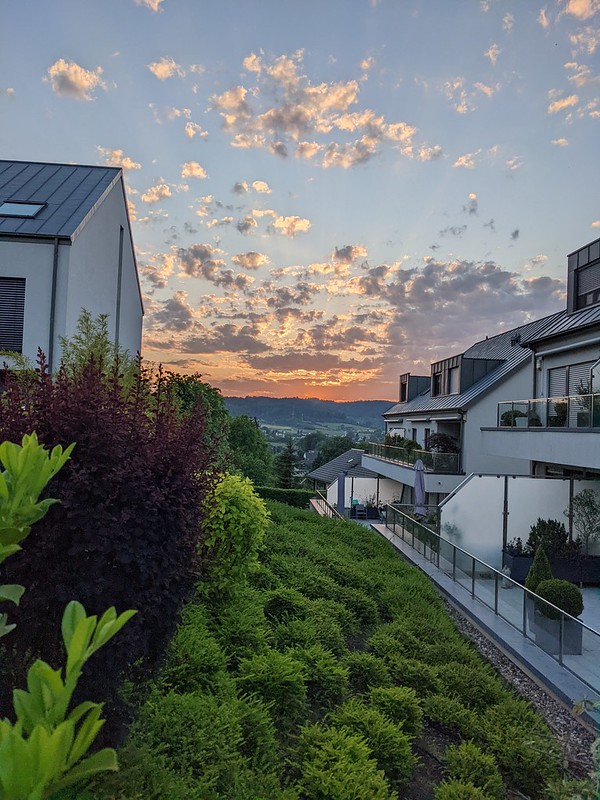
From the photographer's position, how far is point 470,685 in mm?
6793

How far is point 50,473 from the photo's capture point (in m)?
1.52

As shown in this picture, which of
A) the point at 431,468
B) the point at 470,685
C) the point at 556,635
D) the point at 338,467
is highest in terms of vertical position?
the point at 431,468

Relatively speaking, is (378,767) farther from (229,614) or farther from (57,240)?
(57,240)

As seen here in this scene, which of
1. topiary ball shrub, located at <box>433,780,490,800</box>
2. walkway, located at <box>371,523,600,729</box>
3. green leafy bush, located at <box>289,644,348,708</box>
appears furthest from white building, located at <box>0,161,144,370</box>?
topiary ball shrub, located at <box>433,780,490,800</box>

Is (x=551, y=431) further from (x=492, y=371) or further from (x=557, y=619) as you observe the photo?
(x=492, y=371)

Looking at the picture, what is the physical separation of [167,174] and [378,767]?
524 inches

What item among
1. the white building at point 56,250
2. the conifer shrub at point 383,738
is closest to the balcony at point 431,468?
the white building at point 56,250

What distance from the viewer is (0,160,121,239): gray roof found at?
1401 centimetres

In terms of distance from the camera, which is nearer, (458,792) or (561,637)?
(458,792)

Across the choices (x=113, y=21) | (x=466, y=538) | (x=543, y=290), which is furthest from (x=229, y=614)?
(x=543, y=290)

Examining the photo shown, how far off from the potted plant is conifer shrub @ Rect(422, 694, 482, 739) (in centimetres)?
224

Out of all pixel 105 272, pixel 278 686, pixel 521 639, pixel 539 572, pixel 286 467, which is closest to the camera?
pixel 278 686

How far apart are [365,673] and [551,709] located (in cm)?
260

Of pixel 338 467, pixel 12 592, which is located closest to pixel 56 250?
pixel 12 592
